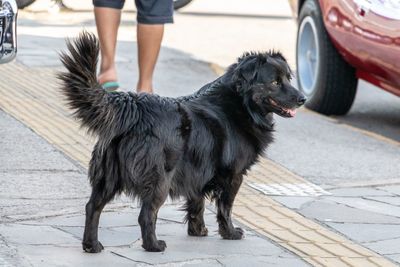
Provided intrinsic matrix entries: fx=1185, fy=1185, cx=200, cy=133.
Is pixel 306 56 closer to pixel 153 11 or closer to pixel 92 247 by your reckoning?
pixel 153 11

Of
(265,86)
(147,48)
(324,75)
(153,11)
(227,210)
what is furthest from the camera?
(324,75)

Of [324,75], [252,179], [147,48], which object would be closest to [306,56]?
[324,75]

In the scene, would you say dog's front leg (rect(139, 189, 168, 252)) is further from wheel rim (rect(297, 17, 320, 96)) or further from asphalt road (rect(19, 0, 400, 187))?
wheel rim (rect(297, 17, 320, 96))

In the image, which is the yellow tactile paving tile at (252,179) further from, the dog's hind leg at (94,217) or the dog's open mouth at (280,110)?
the dog's hind leg at (94,217)

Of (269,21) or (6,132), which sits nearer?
(6,132)

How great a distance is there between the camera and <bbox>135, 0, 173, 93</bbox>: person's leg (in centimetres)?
794

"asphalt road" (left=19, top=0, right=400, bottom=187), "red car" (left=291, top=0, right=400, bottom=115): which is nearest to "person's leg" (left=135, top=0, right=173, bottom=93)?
"asphalt road" (left=19, top=0, right=400, bottom=187)

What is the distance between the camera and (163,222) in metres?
6.05

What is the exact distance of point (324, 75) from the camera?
9.27 meters

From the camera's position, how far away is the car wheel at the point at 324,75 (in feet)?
30.3

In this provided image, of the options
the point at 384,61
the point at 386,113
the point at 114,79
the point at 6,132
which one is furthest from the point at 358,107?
the point at 6,132

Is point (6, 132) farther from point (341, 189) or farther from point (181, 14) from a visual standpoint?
point (181, 14)

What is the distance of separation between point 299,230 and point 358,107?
13.8ft

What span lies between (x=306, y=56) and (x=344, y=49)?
99 cm
